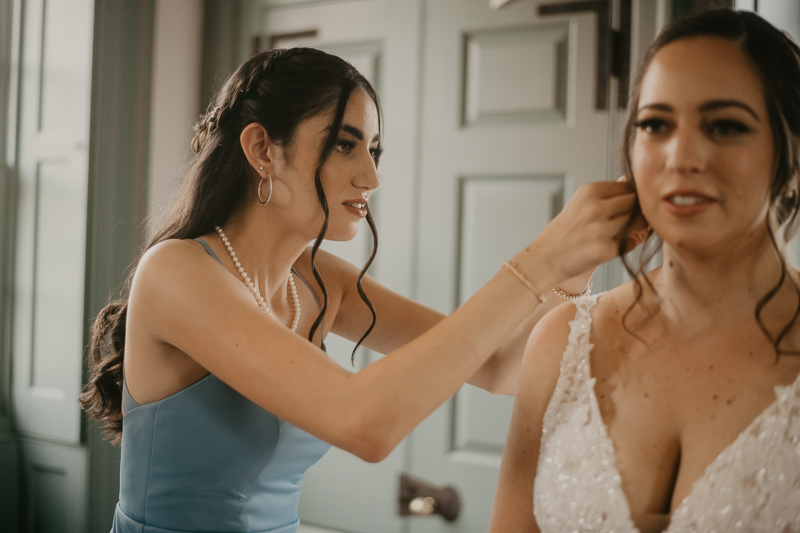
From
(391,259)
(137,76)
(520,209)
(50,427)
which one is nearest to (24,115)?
(137,76)

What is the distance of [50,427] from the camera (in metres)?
2.12

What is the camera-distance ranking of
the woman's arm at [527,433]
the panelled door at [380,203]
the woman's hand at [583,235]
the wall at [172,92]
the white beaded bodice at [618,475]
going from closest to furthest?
the white beaded bodice at [618,475]
the woman's hand at [583,235]
the woman's arm at [527,433]
the panelled door at [380,203]
the wall at [172,92]

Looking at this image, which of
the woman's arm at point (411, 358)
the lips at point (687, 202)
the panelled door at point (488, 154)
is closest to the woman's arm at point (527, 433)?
the woman's arm at point (411, 358)

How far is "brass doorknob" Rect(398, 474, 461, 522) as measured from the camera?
6.37 feet

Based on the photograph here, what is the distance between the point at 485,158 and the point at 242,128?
0.86 metres

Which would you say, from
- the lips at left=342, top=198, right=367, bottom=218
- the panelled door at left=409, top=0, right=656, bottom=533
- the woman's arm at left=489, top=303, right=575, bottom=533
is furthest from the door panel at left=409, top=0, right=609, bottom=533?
the woman's arm at left=489, top=303, right=575, bottom=533

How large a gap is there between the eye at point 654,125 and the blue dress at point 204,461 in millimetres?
771

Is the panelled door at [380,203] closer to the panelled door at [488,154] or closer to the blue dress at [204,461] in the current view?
the panelled door at [488,154]

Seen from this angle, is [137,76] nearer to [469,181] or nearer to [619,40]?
[469,181]

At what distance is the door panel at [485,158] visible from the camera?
1825mm

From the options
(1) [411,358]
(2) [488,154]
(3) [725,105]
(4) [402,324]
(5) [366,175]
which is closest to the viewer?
(3) [725,105]

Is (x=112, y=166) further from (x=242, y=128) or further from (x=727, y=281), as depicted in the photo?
(x=727, y=281)

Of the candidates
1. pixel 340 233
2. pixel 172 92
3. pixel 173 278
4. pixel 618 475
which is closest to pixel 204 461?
pixel 173 278

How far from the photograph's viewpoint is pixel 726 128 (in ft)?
2.71
